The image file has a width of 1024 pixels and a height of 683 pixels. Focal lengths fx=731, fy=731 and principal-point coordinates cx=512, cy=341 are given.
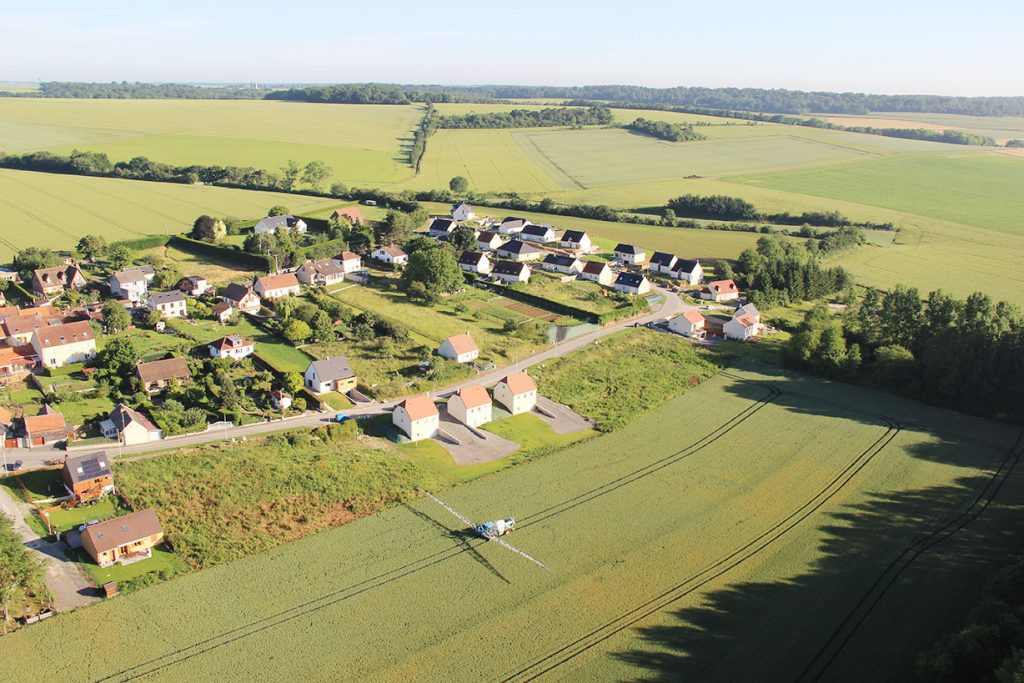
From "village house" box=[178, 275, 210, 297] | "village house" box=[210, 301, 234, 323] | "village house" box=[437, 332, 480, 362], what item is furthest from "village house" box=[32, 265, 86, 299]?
"village house" box=[437, 332, 480, 362]

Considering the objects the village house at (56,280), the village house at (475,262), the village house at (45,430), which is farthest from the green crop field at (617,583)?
the village house at (56,280)

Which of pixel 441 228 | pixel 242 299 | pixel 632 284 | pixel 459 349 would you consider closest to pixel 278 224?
pixel 441 228

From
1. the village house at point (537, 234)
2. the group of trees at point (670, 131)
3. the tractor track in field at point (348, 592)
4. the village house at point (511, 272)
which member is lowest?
the tractor track in field at point (348, 592)

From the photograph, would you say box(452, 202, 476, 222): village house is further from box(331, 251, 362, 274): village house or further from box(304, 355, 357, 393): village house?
box(304, 355, 357, 393): village house

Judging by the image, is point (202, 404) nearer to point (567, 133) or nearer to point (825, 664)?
point (825, 664)

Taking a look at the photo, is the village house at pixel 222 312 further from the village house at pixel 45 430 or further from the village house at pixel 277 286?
the village house at pixel 45 430

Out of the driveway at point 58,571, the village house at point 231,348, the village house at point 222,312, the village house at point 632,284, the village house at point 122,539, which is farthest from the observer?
the village house at point 632,284

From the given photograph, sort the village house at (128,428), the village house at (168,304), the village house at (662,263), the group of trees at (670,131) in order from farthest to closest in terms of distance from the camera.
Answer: the group of trees at (670,131)
the village house at (662,263)
the village house at (168,304)
the village house at (128,428)
